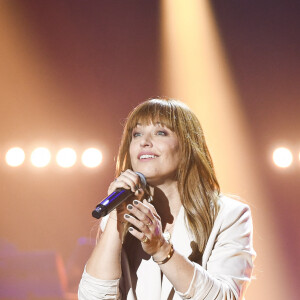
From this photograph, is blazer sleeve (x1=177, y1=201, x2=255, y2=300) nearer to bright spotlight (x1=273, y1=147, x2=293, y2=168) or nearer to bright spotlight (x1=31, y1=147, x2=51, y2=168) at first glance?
bright spotlight (x1=273, y1=147, x2=293, y2=168)

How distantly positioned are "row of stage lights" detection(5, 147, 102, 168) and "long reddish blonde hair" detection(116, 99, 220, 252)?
1.94 metres

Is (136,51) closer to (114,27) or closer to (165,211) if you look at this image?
(114,27)

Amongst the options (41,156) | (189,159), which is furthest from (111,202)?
(41,156)

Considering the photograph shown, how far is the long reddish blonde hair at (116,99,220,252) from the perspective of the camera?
1.66 metres

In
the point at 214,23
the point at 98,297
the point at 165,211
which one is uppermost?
the point at 214,23

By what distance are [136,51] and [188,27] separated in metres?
0.56

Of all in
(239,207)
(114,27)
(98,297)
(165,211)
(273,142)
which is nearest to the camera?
(98,297)

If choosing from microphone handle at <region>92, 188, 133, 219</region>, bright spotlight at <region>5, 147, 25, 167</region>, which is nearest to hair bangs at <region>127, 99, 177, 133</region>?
microphone handle at <region>92, 188, 133, 219</region>

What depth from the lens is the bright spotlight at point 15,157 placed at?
377cm

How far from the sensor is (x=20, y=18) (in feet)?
12.6

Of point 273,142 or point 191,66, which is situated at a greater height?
point 191,66

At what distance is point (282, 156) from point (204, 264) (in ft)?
7.88

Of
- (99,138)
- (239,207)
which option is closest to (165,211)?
(239,207)

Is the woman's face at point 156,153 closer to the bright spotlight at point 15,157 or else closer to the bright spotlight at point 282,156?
the bright spotlight at point 282,156
